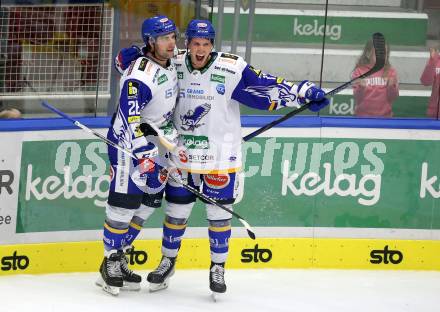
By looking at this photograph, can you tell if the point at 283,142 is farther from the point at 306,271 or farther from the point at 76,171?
the point at 76,171

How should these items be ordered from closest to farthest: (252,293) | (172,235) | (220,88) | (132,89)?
1. (132,89)
2. (220,88)
3. (172,235)
4. (252,293)

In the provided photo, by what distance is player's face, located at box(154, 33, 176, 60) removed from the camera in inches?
240

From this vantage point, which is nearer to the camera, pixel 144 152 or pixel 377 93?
pixel 144 152

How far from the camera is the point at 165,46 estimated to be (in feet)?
20.0

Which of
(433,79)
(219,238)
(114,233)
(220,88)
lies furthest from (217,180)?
(433,79)

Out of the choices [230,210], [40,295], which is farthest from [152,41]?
[40,295]

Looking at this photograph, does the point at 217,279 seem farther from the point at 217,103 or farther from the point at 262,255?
the point at 217,103

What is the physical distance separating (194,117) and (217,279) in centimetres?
80

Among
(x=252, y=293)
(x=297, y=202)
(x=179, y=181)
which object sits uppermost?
(x=179, y=181)

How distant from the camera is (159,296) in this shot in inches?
252

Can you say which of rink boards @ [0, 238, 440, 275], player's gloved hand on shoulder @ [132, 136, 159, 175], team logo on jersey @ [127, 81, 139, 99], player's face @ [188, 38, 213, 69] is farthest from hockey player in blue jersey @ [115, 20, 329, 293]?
rink boards @ [0, 238, 440, 275]

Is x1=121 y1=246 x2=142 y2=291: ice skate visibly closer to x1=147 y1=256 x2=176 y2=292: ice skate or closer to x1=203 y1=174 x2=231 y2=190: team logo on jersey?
x1=147 y1=256 x2=176 y2=292: ice skate

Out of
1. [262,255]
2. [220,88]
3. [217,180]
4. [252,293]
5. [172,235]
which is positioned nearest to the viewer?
[220,88]

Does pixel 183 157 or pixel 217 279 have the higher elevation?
pixel 183 157
